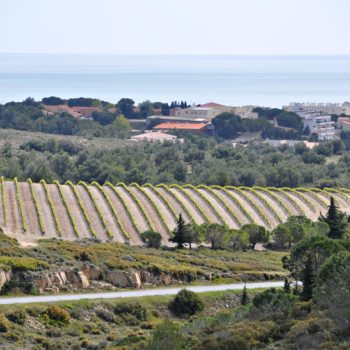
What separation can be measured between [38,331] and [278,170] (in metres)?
64.3

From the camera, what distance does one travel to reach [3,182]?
70.4 meters

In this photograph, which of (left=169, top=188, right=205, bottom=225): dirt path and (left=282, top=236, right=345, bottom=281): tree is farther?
(left=169, top=188, right=205, bottom=225): dirt path

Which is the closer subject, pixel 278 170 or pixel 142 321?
pixel 142 321

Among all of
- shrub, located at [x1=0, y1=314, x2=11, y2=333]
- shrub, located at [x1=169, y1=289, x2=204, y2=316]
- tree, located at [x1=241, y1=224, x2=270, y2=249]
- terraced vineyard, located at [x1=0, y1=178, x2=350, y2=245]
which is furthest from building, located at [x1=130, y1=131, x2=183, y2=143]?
shrub, located at [x1=0, y1=314, x2=11, y2=333]

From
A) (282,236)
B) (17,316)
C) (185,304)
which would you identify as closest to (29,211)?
(282,236)

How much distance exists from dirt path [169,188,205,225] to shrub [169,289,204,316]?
944 inches

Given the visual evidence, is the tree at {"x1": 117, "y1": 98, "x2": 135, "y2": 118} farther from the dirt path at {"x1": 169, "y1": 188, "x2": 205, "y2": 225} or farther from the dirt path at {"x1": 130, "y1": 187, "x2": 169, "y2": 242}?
the dirt path at {"x1": 130, "y1": 187, "x2": 169, "y2": 242}

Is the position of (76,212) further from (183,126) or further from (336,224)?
(183,126)

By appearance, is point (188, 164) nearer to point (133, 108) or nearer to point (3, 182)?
point (3, 182)

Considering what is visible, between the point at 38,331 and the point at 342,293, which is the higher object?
the point at 342,293

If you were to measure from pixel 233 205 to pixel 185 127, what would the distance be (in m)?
91.2

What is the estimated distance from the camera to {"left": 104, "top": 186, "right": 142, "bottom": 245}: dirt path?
60.6m

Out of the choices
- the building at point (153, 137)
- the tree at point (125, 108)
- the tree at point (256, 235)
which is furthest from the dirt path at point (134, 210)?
the tree at point (125, 108)

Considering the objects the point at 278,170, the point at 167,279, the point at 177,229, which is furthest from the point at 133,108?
the point at 167,279
